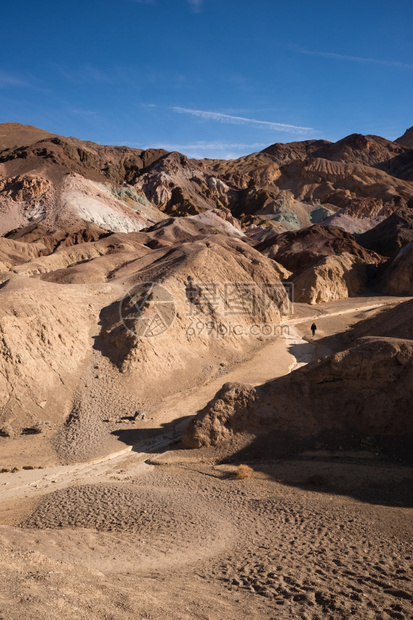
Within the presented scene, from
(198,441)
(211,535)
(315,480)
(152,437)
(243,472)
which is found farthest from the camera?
(152,437)

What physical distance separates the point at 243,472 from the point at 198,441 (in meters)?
2.43

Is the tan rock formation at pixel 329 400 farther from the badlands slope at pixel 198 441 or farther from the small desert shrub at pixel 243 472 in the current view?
the small desert shrub at pixel 243 472

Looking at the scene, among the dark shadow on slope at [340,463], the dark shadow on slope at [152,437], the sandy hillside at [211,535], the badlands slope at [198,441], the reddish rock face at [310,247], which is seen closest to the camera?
the sandy hillside at [211,535]

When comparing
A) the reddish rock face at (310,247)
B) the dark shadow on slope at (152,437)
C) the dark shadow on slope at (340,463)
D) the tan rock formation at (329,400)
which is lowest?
the dark shadow on slope at (152,437)

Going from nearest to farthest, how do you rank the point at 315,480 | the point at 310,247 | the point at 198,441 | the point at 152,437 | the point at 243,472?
the point at 315,480 → the point at 243,472 → the point at 198,441 → the point at 152,437 → the point at 310,247

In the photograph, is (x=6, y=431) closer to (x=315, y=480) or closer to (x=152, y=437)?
(x=152, y=437)

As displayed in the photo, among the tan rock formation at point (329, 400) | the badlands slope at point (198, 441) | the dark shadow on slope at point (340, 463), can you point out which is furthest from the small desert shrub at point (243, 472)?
the tan rock formation at point (329, 400)

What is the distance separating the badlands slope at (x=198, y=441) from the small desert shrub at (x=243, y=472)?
5cm

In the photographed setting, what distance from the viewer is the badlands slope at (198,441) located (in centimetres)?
659

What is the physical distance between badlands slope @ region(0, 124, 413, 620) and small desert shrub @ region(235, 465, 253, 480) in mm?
54

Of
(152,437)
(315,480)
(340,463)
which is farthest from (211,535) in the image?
(152,437)

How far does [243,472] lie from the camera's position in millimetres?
12133

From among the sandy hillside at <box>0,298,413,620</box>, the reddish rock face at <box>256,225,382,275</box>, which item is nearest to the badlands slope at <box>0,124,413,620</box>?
the sandy hillside at <box>0,298,413,620</box>

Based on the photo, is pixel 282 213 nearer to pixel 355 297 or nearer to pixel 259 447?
pixel 355 297
